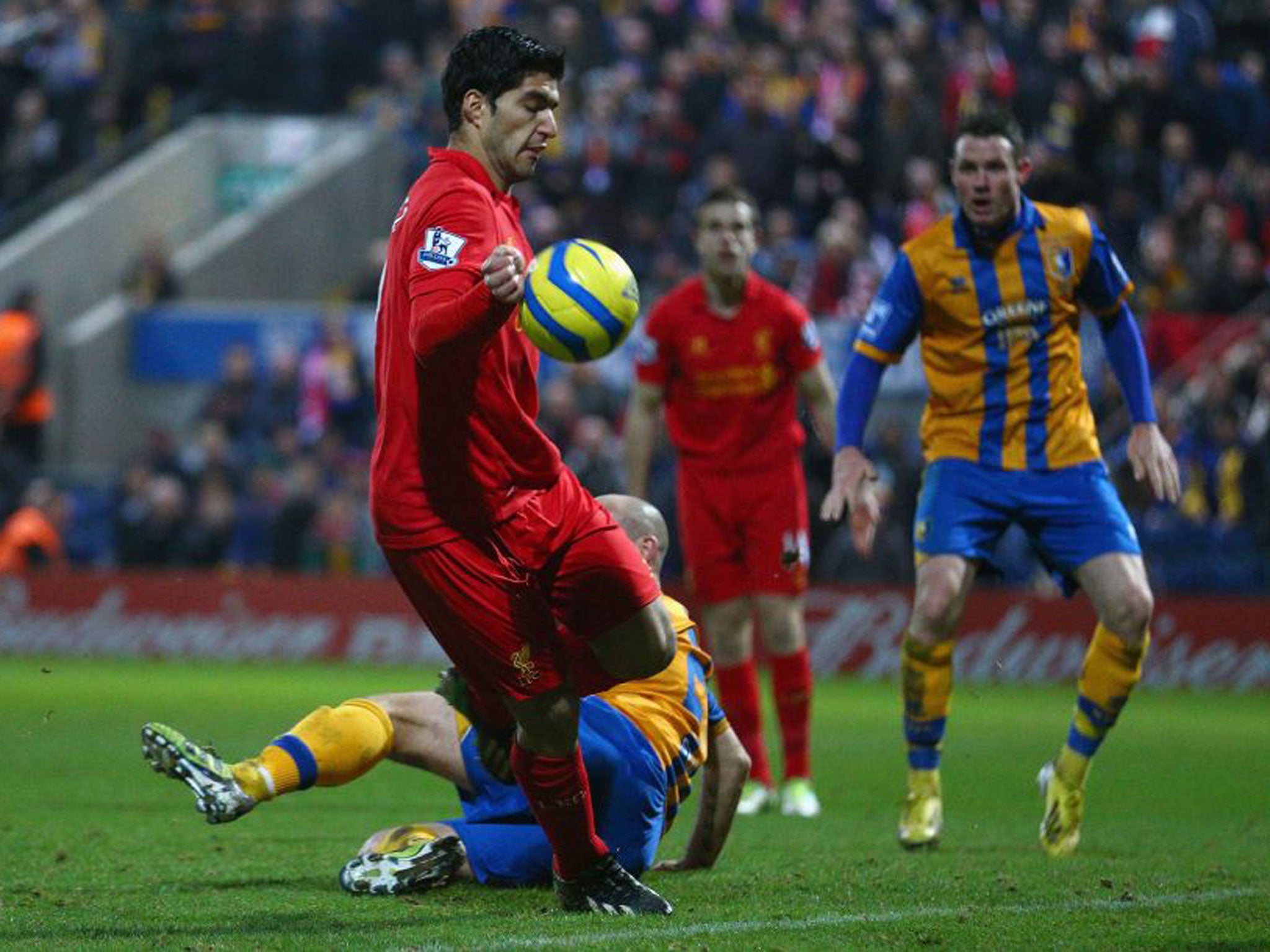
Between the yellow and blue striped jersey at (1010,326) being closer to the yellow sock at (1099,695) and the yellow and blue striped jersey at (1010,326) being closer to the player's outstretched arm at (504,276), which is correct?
the yellow sock at (1099,695)

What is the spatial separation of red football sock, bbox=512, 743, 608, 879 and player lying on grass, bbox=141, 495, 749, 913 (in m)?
0.36

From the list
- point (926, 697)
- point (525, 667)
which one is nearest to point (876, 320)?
point (926, 697)

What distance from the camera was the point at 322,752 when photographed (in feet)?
20.6

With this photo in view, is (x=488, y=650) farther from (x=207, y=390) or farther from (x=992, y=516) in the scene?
(x=207, y=390)

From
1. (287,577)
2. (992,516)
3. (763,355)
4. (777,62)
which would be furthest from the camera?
(777,62)

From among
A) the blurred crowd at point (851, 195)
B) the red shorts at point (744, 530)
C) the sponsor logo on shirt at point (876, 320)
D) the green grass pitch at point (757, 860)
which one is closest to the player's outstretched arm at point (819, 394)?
the red shorts at point (744, 530)

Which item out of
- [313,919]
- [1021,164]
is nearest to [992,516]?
[1021,164]

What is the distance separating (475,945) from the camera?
5309mm

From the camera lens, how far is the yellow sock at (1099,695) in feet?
26.0

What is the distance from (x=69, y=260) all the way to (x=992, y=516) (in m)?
17.8

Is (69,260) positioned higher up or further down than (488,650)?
further down

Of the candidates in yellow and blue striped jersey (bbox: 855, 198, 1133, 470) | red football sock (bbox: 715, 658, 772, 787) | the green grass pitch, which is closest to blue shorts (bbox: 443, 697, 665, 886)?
the green grass pitch

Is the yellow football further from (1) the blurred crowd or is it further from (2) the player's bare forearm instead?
(1) the blurred crowd

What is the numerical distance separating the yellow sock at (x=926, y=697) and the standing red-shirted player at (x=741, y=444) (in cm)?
171
